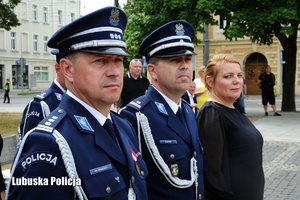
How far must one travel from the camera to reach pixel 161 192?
8.92 ft

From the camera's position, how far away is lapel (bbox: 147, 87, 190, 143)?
287 centimetres

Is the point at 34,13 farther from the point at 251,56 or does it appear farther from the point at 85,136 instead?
the point at 85,136

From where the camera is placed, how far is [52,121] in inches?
73.0

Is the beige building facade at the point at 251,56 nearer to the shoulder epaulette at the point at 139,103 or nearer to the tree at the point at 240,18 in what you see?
the tree at the point at 240,18

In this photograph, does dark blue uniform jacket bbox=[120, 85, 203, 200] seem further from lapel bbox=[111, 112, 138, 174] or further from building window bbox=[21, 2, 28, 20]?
building window bbox=[21, 2, 28, 20]

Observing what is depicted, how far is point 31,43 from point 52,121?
5338cm

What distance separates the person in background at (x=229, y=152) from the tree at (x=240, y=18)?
13.0 meters

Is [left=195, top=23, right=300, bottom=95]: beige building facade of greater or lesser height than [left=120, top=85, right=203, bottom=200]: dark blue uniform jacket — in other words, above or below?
above

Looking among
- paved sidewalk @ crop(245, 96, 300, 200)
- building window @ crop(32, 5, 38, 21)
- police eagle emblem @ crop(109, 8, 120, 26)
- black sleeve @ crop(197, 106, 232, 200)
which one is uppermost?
building window @ crop(32, 5, 38, 21)

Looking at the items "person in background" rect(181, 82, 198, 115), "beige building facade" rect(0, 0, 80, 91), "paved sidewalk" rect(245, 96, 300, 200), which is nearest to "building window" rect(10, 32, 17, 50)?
"beige building facade" rect(0, 0, 80, 91)

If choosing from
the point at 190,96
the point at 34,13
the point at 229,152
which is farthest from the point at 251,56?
the point at 229,152

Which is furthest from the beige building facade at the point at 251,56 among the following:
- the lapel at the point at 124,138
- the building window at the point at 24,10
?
the lapel at the point at 124,138

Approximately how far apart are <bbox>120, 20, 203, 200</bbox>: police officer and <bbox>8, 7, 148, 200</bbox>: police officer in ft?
2.00

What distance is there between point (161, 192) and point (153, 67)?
2.84 ft
